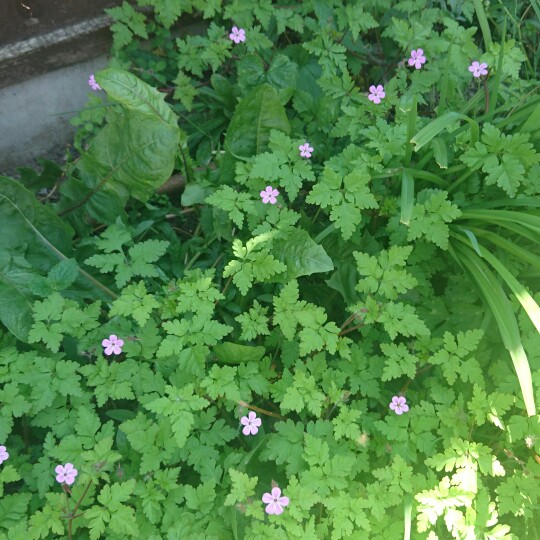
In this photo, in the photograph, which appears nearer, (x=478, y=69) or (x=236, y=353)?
(x=236, y=353)

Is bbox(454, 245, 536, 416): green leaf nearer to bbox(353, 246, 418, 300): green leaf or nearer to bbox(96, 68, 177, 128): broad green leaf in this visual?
bbox(353, 246, 418, 300): green leaf

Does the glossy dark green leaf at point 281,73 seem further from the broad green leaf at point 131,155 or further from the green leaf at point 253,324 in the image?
the green leaf at point 253,324

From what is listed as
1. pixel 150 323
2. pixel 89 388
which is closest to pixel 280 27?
pixel 150 323

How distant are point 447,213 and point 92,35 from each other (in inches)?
75.4

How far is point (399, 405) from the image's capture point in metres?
2.11

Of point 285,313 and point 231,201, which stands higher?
point 231,201

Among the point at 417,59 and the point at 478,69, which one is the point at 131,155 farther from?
the point at 478,69

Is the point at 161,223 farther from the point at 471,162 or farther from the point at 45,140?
the point at 471,162

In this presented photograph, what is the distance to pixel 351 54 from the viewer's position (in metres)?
2.92

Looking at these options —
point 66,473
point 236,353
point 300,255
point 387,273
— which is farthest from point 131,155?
point 66,473

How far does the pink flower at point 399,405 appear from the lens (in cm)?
209

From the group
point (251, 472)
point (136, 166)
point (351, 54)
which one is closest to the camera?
point (251, 472)

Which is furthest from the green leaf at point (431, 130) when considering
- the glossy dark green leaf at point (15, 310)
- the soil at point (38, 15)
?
the soil at point (38, 15)

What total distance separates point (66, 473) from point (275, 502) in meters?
0.69
